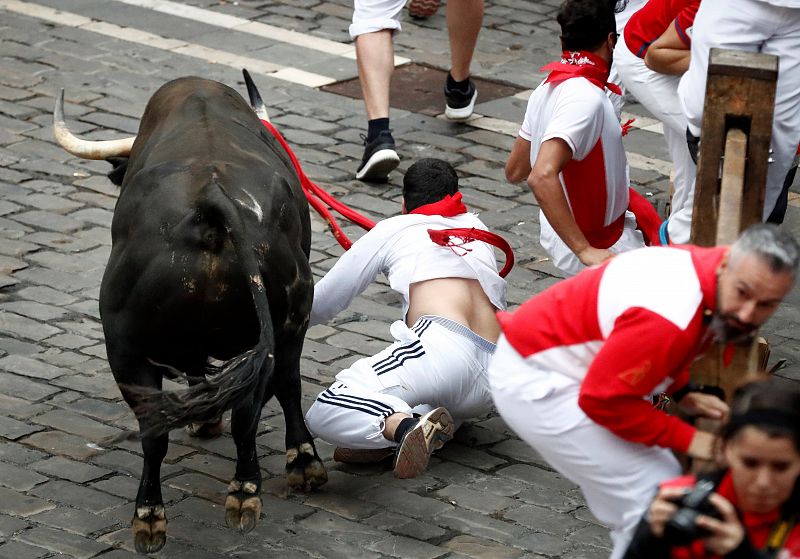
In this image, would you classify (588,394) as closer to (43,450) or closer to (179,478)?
(179,478)

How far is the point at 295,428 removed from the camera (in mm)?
5781

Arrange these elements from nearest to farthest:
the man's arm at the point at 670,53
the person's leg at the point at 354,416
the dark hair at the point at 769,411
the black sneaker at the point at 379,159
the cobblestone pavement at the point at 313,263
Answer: the dark hair at the point at 769,411
the cobblestone pavement at the point at 313,263
the person's leg at the point at 354,416
the man's arm at the point at 670,53
the black sneaker at the point at 379,159

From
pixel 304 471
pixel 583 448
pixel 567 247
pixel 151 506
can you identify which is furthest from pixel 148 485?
pixel 567 247

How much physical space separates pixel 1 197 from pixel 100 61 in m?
2.39

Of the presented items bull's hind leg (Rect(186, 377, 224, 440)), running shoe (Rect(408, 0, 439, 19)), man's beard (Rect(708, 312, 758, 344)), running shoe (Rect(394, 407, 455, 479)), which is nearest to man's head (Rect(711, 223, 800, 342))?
man's beard (Rect(708, 312, 758, 344))

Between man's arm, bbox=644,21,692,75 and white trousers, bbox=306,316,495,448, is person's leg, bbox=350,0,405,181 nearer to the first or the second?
man's arm, bbox=644,21,692,75

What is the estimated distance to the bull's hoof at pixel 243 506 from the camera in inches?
206

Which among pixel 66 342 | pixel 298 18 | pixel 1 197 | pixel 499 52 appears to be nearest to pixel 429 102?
pixel 499 52

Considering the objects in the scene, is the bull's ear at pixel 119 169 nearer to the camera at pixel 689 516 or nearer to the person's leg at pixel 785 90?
the person's leg at pixel 785 90

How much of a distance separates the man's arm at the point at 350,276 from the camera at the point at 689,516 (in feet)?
10.2

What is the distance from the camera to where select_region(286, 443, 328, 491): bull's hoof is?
5648 millimetres

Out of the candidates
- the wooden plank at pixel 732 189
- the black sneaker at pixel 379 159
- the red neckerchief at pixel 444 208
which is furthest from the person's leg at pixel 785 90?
the black sneaker at pixel 379 159

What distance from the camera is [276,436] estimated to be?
6.13 m

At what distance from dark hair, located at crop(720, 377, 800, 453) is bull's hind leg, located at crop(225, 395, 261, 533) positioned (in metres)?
2.40
